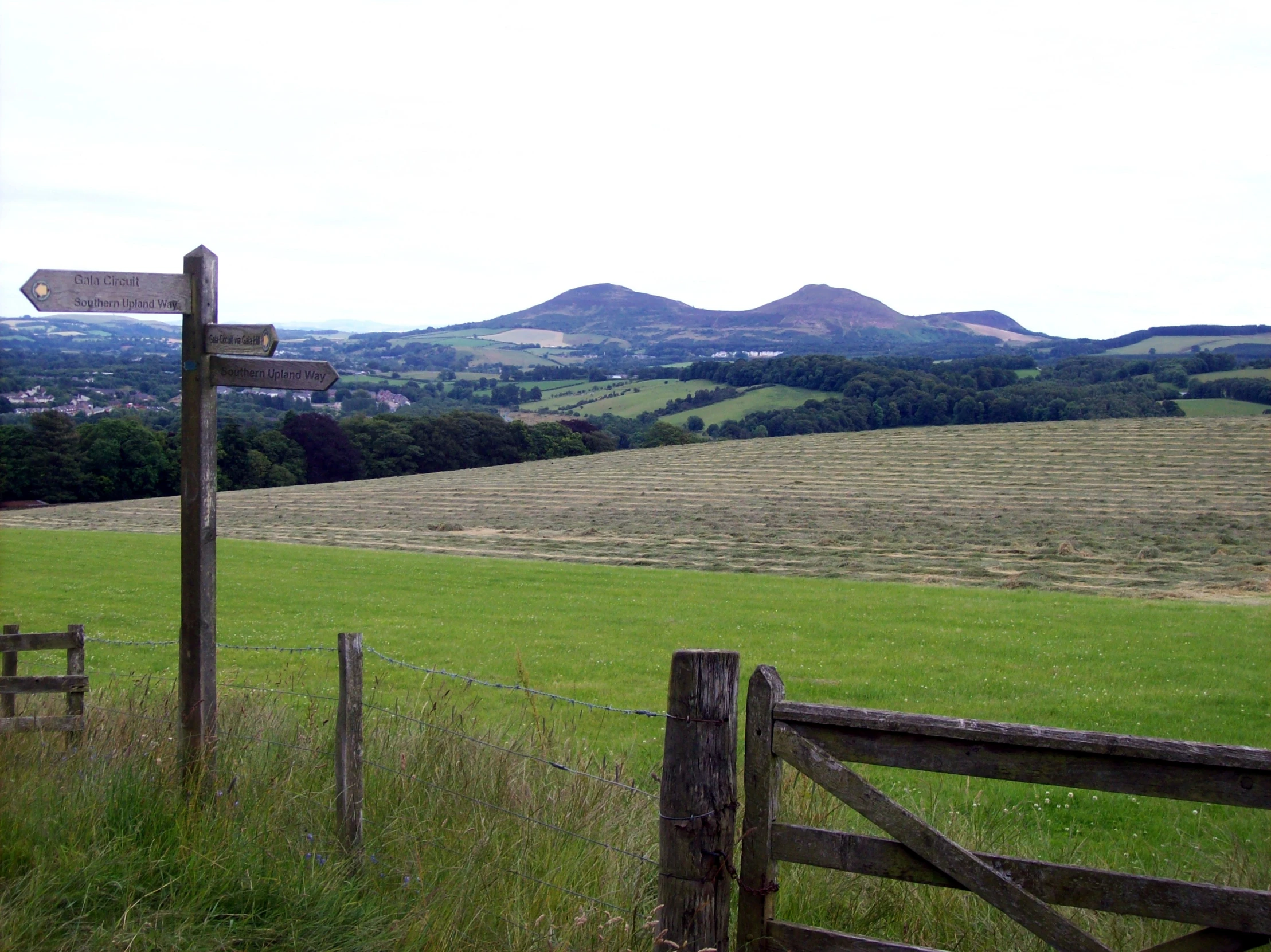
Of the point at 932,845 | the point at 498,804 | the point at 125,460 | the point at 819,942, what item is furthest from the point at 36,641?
the point at 125,460

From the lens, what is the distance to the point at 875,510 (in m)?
46.1

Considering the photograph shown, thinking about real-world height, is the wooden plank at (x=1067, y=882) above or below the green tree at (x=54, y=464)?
above

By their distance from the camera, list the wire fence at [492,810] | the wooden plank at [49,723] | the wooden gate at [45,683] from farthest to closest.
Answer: the wooden gate at [45,683] → the wooden plank at [49,723] → the wire fence at [492,810]

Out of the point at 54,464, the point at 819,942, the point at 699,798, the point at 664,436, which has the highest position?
the point at 699,798

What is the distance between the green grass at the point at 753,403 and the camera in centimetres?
10638

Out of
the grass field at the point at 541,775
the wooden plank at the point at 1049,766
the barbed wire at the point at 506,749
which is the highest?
the wooden plank at the point at 1049,766

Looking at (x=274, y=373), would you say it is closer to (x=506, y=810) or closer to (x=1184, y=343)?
(x=506, y=810)

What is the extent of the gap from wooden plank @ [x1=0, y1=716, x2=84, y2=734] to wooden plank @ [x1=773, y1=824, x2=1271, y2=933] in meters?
5.29

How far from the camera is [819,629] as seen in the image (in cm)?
2036

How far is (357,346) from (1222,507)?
172602 mm

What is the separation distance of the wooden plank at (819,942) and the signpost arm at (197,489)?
350cm

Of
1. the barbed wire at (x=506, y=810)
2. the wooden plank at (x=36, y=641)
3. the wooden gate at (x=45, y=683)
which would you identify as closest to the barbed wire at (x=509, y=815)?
the barbed wire at (x=506, y=810)

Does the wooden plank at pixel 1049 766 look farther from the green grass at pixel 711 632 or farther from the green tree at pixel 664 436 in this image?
the green tree at pixel 664 436

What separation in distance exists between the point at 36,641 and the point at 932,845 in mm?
7485
